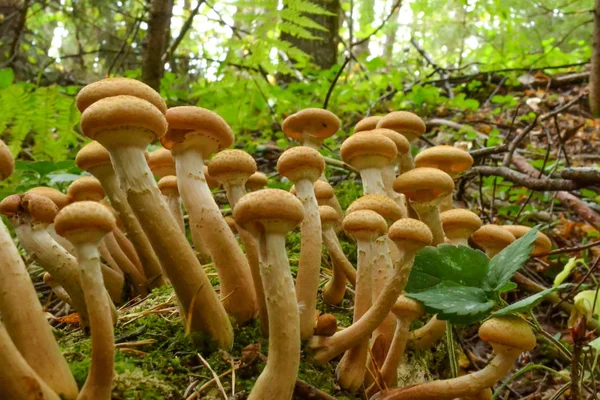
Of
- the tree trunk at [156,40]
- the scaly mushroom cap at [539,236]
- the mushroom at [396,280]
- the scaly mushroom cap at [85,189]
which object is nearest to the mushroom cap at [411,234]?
the mushroom at [396,280]

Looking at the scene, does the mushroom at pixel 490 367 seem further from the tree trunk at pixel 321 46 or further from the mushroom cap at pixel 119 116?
the tree trunk at pixel 321 46

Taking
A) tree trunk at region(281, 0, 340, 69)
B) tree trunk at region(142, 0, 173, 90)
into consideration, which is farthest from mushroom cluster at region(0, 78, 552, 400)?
tree trunk at region(281, 0, 340, 69)

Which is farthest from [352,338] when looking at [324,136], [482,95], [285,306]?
[482,95]

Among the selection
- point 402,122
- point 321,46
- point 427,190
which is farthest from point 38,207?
point 321,46

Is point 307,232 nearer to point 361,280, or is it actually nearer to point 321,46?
point 361,280

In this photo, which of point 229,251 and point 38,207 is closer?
point 38,207

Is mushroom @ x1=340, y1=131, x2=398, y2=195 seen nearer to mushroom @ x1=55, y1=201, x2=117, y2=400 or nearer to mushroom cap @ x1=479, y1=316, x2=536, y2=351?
mushroom cap @ x1=479, y1=316, x2=536, y2=351

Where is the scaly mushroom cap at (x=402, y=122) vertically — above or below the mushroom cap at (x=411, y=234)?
above
